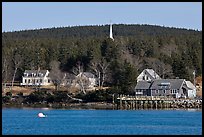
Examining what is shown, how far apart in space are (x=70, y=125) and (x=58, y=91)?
42029 mm

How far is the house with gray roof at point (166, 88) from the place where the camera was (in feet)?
319

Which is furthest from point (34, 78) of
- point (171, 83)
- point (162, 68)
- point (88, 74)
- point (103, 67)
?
point (171, 83)

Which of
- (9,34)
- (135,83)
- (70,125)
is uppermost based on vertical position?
(9,34)

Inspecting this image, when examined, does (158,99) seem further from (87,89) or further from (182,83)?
(87,89)

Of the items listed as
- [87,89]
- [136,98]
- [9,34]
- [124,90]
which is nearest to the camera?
[136,98]

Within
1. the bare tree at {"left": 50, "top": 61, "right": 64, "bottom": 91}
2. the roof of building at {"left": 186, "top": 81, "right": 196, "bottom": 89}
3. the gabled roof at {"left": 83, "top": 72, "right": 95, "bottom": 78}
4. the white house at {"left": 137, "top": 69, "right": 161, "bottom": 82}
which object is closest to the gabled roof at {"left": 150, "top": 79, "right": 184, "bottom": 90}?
the roof of building at {"left": 186, "top": 81, "right": 196, "bottom": 89}

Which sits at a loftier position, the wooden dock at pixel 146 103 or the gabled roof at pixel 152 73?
the gabled roof at pixel 152 73

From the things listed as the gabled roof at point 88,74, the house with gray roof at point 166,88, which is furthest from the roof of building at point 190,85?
the gabled roof at point 88,74

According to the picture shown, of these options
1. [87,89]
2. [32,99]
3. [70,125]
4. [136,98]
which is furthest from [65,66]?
[70,125]

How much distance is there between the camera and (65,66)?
119875 millimetres

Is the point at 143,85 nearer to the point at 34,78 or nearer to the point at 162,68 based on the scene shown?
the point at 162,68

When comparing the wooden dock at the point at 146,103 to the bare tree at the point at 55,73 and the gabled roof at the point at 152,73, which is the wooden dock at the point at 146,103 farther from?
the bare tree at the point at 55,73

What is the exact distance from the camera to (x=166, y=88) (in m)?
97.7

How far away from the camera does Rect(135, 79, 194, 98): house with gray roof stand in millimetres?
97375
